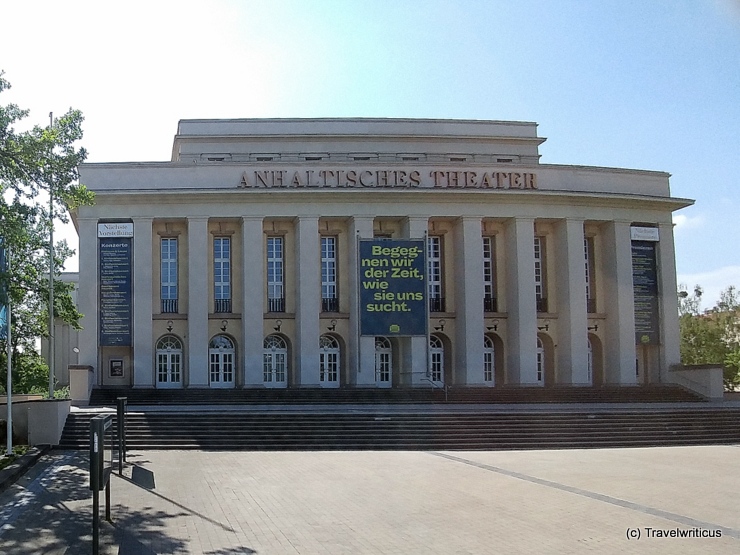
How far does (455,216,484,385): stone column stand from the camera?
36594mm

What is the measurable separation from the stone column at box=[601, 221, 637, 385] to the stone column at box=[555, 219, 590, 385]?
64.4 inches

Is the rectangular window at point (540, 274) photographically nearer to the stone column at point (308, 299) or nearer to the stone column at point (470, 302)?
the stone column at point (470, 302)

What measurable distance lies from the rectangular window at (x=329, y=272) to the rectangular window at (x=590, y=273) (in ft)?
40.6

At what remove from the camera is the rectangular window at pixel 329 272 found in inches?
1492

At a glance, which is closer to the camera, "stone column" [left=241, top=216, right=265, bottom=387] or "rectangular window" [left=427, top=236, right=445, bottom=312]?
"stone column" [left=241, top=216, right=265, bottom=387]

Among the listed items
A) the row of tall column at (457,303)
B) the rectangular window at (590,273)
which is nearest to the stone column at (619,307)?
the row of tall column at (457,303)

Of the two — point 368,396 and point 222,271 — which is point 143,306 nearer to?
point 222,271

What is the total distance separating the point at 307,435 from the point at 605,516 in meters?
12.8

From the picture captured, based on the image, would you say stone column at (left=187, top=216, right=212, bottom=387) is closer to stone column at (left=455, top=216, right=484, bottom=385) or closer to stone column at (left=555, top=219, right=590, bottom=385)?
stone column at (left=455, top=216, right=484, bottom=385)

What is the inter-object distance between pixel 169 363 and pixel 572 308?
61.6 ft

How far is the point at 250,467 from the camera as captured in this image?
1752 cm

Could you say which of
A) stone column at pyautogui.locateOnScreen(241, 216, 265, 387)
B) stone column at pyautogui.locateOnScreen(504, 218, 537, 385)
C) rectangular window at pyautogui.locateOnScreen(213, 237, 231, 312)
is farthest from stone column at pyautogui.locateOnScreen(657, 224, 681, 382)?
rectangular window at pyautogui.locateOnScreen(213, 237, 231, 312)

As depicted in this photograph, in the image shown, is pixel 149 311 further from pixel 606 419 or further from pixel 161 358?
pixel 606 419

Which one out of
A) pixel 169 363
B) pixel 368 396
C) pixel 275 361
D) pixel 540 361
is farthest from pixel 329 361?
pixel 540 361
